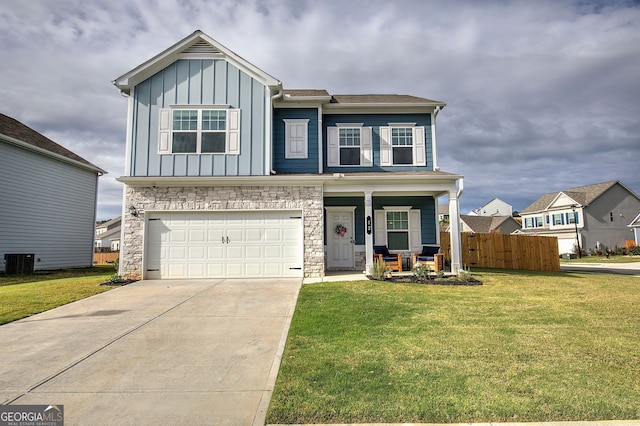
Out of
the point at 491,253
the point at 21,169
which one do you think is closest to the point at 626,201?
the point at 491,253

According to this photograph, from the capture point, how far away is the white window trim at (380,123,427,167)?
13.4 metres

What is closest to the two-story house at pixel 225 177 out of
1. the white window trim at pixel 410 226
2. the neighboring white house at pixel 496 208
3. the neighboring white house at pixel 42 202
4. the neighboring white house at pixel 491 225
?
the white window trim at pixel 410 226

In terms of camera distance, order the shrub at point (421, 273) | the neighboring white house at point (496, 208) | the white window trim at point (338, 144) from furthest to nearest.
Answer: the neighboring white house at point (496, 208)
the white window trim at point (338, 144)
the shrub at point (421, 273)

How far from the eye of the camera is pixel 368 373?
3.70 metres

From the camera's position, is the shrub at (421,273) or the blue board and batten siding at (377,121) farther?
the blue board and batten siding at (377,121)

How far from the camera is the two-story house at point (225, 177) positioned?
11.2 m

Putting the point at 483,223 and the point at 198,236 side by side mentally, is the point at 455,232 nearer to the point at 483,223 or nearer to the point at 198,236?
the point at 198,236

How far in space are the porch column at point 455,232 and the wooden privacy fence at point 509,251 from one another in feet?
16.3

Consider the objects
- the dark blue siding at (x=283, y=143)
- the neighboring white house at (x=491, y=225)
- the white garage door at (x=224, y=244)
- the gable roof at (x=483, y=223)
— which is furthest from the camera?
the gable roof at (x=483, y=223)

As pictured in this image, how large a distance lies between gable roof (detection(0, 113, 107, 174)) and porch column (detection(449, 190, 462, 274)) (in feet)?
55.3

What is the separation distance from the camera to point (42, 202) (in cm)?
1520

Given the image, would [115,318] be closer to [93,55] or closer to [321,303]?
[321,303]

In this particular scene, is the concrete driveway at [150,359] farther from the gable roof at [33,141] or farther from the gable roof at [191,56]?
the gable roof at [33,141]

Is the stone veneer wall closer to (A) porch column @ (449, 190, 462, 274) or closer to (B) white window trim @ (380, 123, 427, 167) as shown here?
(B) white window trim @ (380, 123, 427, 167)
